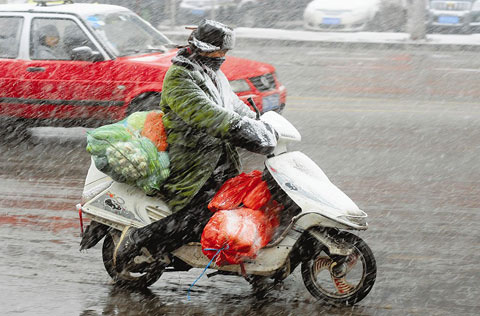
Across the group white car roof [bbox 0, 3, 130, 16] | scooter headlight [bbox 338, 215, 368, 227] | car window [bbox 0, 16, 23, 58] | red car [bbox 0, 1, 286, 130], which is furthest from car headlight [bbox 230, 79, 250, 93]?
scooter headlight [bbox 338, 215, 368, 227]

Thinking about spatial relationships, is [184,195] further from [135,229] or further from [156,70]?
[156,70]

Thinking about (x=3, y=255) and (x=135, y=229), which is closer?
(x=135, y=229)

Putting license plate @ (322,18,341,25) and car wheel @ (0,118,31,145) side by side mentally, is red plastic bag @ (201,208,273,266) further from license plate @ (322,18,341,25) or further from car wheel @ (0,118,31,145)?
license plate @ (322,18,341,25)

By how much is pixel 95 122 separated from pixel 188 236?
17.4 feet

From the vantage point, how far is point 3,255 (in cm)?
630

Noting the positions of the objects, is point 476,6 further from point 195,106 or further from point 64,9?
point 195,106

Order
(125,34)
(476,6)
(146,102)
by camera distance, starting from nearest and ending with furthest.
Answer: (146,102)
(125,34)
(476,6)

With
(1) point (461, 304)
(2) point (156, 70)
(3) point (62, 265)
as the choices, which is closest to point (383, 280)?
(1) point (461, 304)

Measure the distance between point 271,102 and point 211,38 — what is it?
18.2 feet

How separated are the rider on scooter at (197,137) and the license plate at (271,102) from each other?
16.1 ft

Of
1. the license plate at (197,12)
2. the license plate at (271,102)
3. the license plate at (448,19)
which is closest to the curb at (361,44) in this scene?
the license plate at (448,19)

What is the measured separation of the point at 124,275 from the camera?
18.0 ft

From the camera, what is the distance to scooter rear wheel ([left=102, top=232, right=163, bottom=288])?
216 inches

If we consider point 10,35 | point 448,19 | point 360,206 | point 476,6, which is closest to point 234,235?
point 360,206
